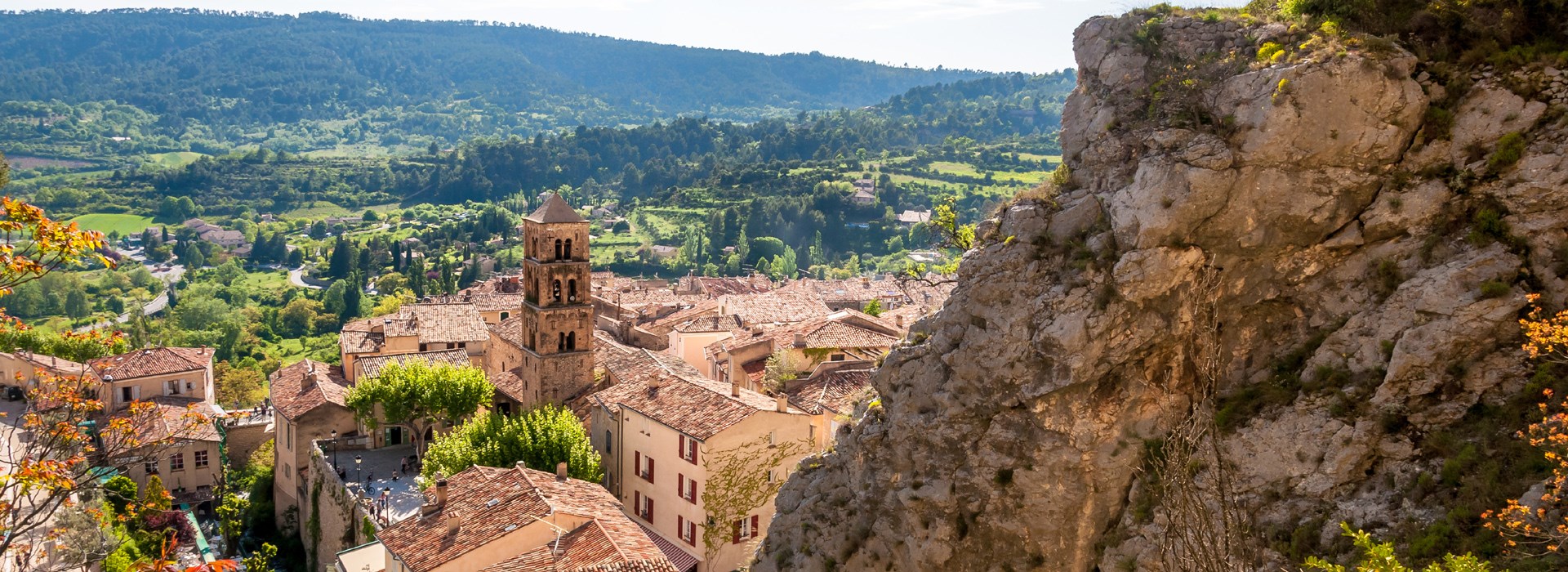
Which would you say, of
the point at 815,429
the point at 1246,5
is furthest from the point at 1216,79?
the point at 815,429

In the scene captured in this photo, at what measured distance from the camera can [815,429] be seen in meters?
39.3

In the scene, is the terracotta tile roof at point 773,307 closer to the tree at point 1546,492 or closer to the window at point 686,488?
the window at point 686,488

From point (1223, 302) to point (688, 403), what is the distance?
24993 millimetres

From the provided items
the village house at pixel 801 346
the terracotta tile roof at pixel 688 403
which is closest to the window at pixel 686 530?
the terracotta tile roof at pixel 688 403

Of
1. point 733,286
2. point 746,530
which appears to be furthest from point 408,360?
point 733,286

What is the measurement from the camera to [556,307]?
161 ft

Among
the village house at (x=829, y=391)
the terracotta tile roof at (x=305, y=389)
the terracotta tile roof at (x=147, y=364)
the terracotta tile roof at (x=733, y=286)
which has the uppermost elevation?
the village house at (x=829, y=391)

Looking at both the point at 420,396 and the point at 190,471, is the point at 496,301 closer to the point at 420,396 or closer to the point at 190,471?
the point at 190,471

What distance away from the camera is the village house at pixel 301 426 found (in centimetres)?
5097

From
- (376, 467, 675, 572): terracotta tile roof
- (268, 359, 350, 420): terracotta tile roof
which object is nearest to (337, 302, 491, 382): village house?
(268, 359, 350, 420): terracotta tile roof

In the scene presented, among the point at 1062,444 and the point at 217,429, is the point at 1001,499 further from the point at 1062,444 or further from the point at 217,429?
the point at 217,429

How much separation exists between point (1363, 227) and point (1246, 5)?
15.9 feet

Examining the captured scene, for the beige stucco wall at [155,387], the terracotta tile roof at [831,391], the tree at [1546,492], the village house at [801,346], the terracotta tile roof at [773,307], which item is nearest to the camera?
the tree at [1546,492]

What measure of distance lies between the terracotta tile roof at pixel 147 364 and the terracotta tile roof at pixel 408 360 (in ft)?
53.6
